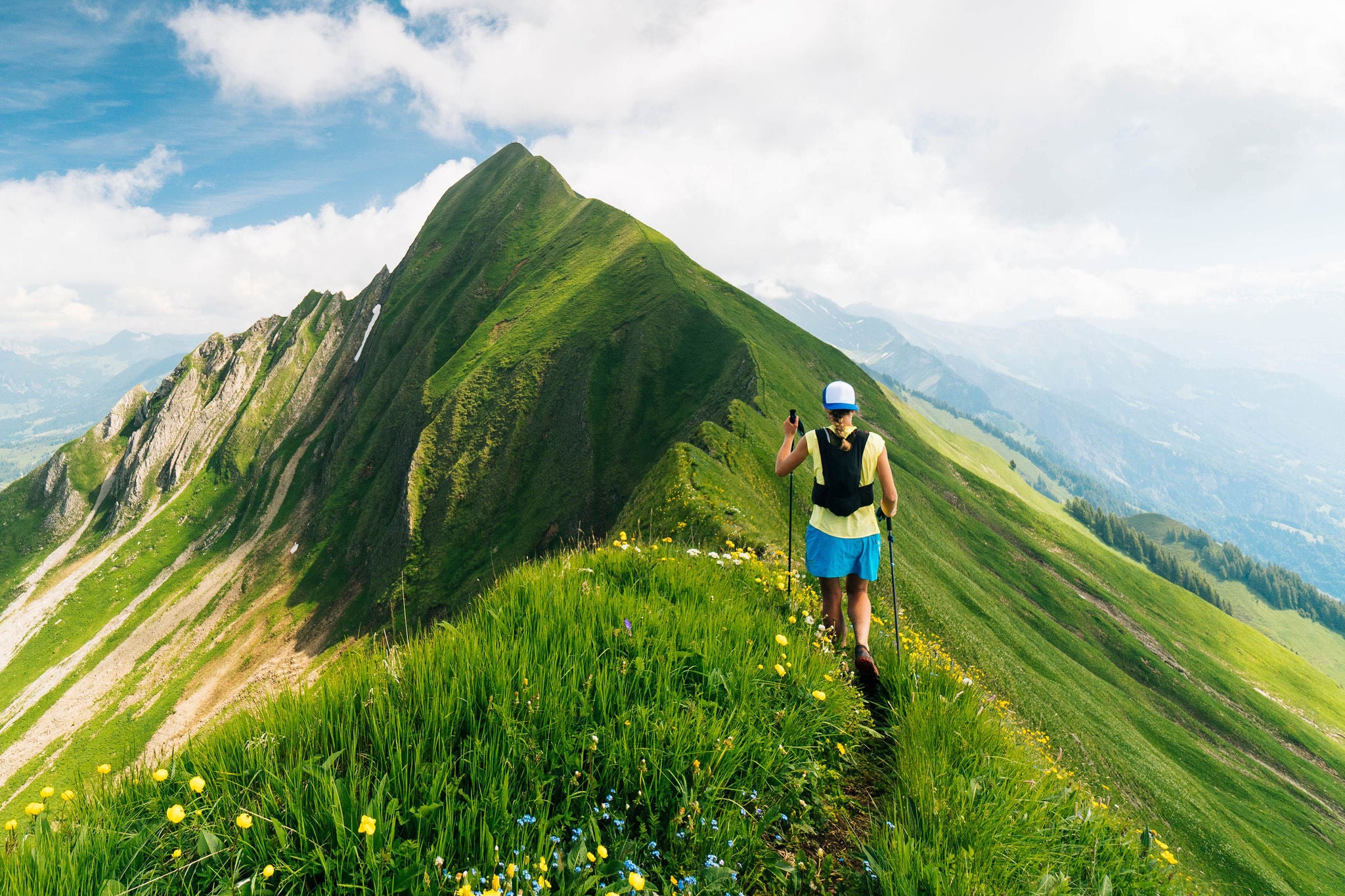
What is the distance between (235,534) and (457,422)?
6633 cm

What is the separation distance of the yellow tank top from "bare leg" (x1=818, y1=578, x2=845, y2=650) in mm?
707

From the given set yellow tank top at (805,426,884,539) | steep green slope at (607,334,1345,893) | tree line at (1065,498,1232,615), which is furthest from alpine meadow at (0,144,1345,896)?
tree line at (1065,498,1232,615)

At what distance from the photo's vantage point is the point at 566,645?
484cm

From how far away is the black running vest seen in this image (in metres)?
7.71

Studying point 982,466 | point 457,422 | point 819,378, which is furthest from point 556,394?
point 982,466

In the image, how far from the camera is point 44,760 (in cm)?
6619

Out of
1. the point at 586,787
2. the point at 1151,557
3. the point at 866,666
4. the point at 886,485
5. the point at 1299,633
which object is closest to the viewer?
the point at 586,787

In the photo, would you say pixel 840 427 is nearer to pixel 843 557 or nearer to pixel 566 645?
pixel 843 557

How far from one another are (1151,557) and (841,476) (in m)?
241

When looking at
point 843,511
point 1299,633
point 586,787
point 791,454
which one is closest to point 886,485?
point 843,511

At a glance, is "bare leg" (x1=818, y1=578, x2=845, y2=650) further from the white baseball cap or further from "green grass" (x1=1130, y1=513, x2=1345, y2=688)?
"green grass" (x1=1130, y1=513, x2=1345, y2=688)

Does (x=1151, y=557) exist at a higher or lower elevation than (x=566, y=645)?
lower

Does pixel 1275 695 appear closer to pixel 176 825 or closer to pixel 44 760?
pixel 176 825

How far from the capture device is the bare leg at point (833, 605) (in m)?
7.50
